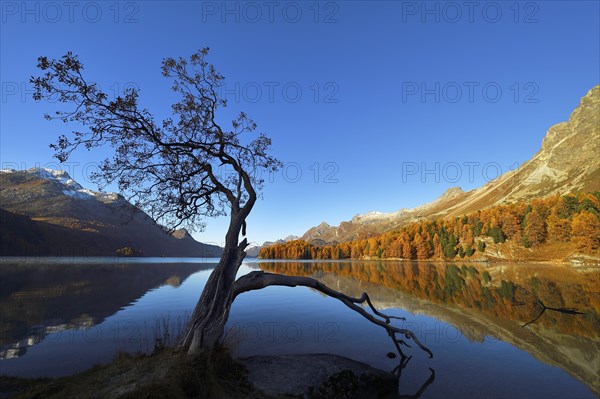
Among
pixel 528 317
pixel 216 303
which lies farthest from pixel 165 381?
pixel 528 317

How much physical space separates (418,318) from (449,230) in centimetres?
17655

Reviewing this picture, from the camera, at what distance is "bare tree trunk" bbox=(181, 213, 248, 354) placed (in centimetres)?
1132

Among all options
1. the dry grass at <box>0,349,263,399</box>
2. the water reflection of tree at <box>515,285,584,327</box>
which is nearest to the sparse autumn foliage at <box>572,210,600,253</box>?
the water reflection of tree at <box>515,285,584,327</box>

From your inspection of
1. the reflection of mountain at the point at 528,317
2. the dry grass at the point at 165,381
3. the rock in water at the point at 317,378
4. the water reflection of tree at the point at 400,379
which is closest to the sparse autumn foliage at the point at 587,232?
the reflection of mountain at the point at 528,317

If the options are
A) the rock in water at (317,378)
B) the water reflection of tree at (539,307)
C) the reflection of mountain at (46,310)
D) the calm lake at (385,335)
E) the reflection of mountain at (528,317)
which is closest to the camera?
the rock in water at (317,378)

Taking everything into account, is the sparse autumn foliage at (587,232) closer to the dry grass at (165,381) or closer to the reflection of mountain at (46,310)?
the reflection of mountain at (46,310)

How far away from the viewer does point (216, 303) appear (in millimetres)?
12406

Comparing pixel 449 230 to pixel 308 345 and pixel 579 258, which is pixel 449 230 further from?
pixel 308 345

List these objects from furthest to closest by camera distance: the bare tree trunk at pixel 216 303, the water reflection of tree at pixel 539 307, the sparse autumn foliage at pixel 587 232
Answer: the sparse autumn foliage at pixel 587 232, the water reflection of tree at pixel 539 307, the bare tree trunk at pixel 216 303

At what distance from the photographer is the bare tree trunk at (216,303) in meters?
11.3

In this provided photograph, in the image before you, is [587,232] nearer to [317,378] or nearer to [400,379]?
Result: [400,379]

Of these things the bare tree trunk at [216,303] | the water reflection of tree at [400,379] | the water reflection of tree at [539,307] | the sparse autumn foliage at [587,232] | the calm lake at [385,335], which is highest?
the sparse autumn foliage at [587,232]

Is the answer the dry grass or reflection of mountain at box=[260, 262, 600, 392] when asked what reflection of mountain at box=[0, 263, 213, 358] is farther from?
reflection of mountain at box=[260, 262, 600, 392]

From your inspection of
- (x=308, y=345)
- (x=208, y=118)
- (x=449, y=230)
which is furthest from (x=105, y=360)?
(x=449, y=230)
